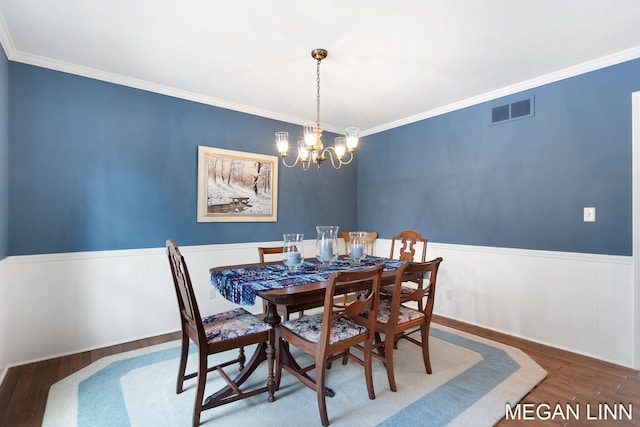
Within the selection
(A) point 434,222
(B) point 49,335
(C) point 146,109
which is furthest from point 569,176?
(B) point 49,335

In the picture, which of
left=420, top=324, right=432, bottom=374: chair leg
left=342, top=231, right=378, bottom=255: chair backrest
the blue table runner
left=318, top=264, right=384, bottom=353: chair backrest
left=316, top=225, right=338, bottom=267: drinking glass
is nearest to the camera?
left=318, top=264, right=384, bottom=353: chair backrest

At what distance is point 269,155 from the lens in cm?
380

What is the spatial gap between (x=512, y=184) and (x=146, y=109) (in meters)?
3.58

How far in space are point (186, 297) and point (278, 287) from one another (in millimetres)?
525

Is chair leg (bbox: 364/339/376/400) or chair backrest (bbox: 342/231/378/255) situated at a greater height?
chair backrest (bbox: 342/231/378/255)

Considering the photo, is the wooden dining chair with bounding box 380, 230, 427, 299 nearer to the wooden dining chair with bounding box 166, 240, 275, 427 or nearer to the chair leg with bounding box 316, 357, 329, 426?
the chair leg with bounding box 316, 357, 329, 426

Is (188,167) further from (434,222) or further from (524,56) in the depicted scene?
(524,56)

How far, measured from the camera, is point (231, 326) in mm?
1939

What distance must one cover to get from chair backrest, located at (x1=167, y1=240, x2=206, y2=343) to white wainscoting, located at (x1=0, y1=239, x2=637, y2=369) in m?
1.26

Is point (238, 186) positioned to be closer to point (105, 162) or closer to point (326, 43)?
point (105, 162)

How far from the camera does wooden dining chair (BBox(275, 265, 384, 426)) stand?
5.52 ft

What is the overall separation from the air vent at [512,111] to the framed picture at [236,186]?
7.92 ft

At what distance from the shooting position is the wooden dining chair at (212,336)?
170 centimetres

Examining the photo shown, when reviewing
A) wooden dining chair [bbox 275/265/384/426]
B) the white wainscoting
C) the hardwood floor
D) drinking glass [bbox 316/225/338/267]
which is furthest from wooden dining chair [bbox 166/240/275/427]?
the white wainscoting
